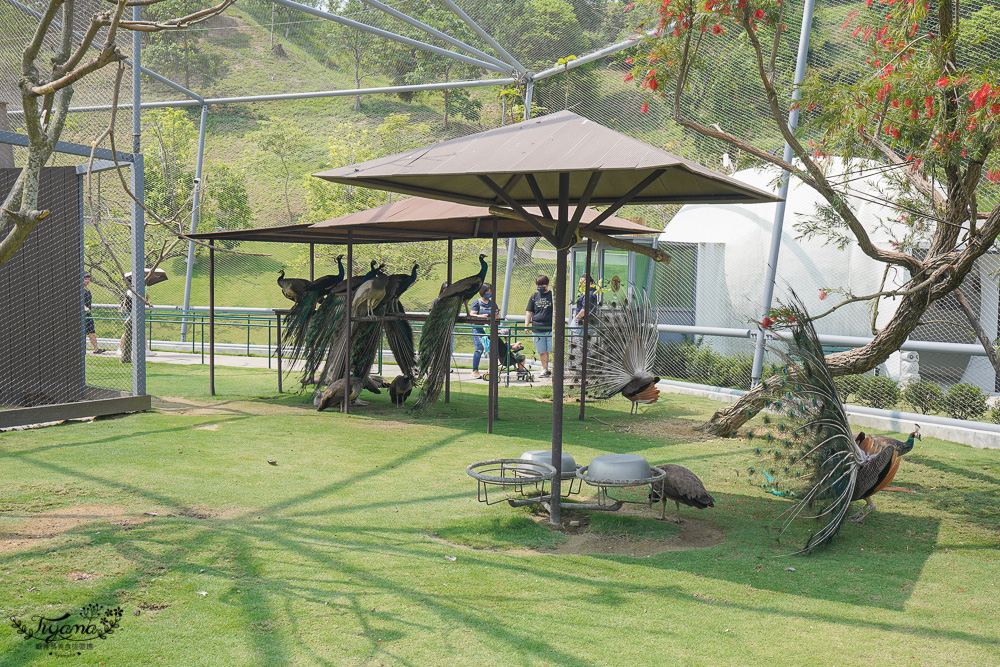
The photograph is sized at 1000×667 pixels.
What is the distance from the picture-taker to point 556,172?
5.50 metres

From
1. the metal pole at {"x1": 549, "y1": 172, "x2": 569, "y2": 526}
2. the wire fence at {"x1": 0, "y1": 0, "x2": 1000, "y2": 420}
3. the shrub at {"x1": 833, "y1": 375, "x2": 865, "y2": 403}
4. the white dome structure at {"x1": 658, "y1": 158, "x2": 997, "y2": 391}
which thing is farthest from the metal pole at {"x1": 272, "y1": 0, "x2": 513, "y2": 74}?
the metal pole at {"x1": 549, "y1": 172, "x2": 569, "y2": 526}

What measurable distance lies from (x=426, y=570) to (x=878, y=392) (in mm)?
7546

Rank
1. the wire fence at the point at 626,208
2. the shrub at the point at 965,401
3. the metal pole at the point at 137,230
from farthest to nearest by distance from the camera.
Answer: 1. the wire fence at the point at 626,208
2. the shrub at the point at 965,401
3. the metal pole at the point at 137,230

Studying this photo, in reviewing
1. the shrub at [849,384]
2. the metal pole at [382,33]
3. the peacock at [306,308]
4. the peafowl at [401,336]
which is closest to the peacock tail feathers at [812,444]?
the shrub at [849,384]

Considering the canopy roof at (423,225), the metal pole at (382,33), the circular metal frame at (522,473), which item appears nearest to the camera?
the circular metal frame at (522,473)

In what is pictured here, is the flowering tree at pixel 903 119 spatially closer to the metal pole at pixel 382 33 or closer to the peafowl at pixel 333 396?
the peafowl at pixel 333 396

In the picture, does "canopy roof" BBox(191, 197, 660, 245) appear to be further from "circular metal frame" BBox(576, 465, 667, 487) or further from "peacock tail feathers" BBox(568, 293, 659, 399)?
"circular metal frame" BBox(576, 465, 667, 487)

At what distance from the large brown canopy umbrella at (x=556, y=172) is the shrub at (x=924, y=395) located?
492 cm

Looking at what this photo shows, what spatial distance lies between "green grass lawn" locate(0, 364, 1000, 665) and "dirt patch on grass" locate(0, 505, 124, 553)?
0.09 ft

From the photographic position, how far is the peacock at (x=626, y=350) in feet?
32.8

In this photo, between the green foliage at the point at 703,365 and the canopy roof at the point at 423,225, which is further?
the green foliage at the point at 703,365

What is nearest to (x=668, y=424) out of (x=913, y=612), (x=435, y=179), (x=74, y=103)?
(x=435, y=179)

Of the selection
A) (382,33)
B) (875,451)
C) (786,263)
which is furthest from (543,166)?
(786,263)

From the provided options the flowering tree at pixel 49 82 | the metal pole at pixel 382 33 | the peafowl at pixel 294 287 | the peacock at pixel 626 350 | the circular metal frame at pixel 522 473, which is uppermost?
the metal pole at pixel 382 33
